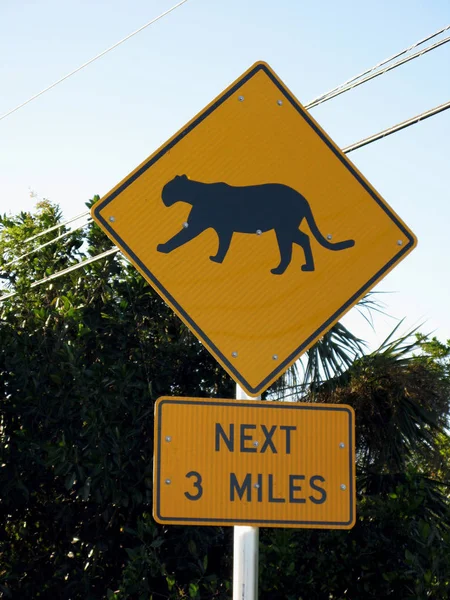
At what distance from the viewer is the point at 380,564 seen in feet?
17.6

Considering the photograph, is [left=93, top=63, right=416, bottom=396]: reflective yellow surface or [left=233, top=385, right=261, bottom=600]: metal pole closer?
[left=233, top=385, right=261, bottom=600]: metal pole

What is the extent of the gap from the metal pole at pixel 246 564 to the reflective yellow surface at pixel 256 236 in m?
0.37

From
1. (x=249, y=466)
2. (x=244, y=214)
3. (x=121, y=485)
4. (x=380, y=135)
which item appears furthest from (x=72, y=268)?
(x=249, y=466)

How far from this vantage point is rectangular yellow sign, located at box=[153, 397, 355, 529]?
210 cm

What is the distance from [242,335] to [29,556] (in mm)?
5195

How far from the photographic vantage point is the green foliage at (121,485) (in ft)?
17.5

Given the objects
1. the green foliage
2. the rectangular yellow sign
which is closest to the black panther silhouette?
the rectangular yellow sign

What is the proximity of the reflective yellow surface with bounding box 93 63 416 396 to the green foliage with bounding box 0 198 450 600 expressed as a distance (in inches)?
113

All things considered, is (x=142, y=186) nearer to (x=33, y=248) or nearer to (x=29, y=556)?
(x=29, y=556)

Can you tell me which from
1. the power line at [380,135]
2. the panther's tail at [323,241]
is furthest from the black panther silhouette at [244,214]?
the power line at [380,135]

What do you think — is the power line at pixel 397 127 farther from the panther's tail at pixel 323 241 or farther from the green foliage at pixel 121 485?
the panther's tail at pixel 323 241

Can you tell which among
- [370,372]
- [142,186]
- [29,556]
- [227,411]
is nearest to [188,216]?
[142,186]

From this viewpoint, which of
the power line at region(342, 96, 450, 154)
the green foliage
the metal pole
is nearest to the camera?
the metal pole

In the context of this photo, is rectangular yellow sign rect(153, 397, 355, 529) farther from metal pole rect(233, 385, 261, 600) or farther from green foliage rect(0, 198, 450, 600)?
green foliage rect(0, 198, 450, 600)
